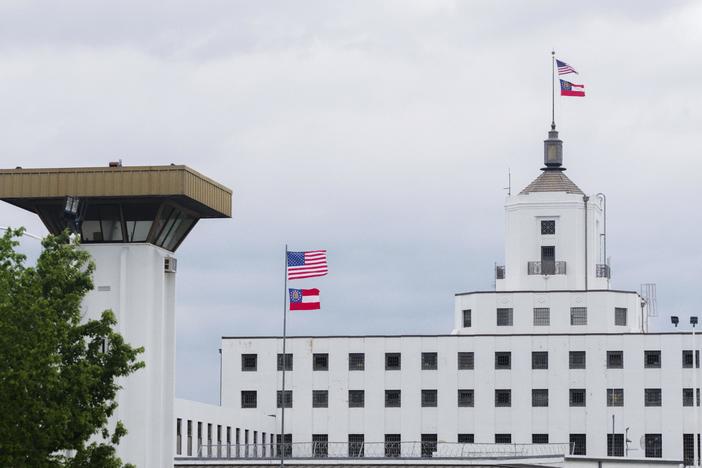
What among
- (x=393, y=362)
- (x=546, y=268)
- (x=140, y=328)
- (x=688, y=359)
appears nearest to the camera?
(x=140, y=328)

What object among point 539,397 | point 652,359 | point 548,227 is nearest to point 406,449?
point 539,397

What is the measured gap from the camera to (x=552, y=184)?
119m

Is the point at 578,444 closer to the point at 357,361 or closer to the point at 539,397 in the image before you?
the point at 539,397

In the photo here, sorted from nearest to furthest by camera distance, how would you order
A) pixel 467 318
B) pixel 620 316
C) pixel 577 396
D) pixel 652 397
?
pixel 652 397 → pixel 577 396 → pixel 620 316 → pixel 467 318

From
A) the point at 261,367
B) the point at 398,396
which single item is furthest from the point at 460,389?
the point at 261,367

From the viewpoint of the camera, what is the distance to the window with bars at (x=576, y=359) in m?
111

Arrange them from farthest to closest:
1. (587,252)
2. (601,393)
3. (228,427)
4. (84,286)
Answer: (587,252) → (601,393) → (228,427) → (84,286)

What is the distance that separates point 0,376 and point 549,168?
76.8 m

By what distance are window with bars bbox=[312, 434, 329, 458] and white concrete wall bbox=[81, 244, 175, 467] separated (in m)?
47.2

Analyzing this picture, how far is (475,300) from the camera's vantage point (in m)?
117

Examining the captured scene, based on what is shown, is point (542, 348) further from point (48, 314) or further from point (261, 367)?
point (48, 314)

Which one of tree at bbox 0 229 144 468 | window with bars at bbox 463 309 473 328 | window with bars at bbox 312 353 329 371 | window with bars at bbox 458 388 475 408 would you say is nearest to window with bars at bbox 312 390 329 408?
window with bars at bbox 312 353 329 371

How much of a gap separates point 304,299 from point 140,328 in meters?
27.7

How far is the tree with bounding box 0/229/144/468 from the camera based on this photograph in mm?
48656
